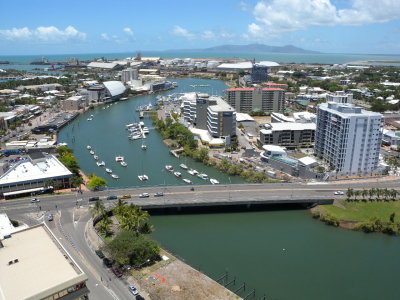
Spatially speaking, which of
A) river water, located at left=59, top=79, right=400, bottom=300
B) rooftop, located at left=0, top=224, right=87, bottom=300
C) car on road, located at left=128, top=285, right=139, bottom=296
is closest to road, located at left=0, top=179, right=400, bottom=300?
car on road, located at left=128, top=285, right=139, bottom=296

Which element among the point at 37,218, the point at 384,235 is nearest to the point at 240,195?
the point at 384,235

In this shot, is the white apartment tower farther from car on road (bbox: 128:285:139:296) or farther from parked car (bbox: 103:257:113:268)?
car on road (bbox: 128:285:139:296)

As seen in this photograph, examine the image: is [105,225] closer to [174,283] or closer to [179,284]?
[174,283]

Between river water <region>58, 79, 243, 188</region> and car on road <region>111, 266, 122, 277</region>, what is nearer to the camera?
car on road <region>111, 266, 122, 277</region>

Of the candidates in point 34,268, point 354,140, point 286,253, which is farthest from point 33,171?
point 354,140

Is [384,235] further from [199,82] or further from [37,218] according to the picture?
[199,82]

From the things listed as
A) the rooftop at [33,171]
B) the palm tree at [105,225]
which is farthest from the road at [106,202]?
the rooftop at [33,171]
